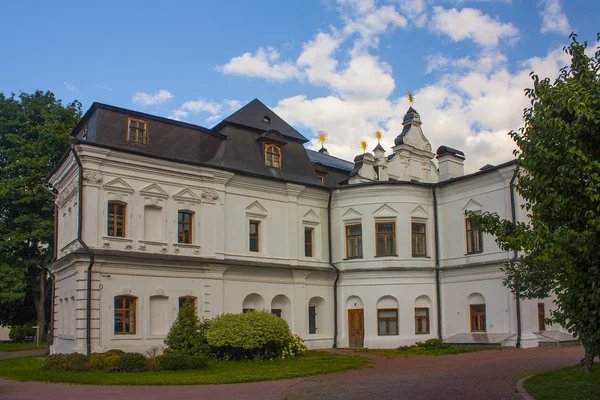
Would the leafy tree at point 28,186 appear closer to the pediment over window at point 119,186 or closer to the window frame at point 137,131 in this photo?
the window frame at point 137,131

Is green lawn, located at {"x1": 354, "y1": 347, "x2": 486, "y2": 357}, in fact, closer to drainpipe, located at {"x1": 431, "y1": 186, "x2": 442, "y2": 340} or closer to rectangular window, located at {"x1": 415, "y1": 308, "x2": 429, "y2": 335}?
rectangular window, located at {"x1": 415, "y1": 308, "x2": 429, "y2": 335}

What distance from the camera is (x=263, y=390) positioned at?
15852 mm

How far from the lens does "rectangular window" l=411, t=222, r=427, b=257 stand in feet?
102

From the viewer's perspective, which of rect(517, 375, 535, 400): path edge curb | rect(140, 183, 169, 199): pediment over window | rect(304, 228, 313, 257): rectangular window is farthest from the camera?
rect(304, 228, 313, 257): rectangular window

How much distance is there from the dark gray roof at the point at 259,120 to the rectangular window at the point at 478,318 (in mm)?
12316

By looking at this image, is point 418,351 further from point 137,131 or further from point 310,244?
point 137,131

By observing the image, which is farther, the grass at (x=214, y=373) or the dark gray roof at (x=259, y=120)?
the dark gray roof at (x=259, y=120)

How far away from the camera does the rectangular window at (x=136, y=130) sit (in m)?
26.6

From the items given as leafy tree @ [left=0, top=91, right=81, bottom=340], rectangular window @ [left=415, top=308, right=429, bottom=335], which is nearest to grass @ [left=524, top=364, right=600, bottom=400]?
rectangular window @ [left=415, top=308, right=429, bottom=335]

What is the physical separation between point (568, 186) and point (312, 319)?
73.9 feet

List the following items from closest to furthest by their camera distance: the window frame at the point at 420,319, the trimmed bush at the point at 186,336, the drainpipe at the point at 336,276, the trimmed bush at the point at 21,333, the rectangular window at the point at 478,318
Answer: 1. the trimmed bush at the point at 186,336
2. the rectangular window at the point at 478,318
3. the window frame at the point at 420,319
4. the drainpipe at the point at 336,276
5. the trimmed bush at the point at 21,333

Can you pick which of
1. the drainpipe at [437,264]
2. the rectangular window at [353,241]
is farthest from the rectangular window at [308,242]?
the drainpipe at [437,264]

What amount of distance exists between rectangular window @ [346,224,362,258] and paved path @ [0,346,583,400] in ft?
35.2

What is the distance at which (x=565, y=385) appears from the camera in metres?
14.0
